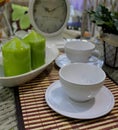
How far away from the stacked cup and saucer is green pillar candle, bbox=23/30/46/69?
0.12m

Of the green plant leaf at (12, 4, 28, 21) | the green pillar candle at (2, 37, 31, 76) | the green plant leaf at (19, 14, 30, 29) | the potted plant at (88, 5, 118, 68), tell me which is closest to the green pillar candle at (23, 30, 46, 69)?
the green pillar candle at (2, 37, 31, 76)

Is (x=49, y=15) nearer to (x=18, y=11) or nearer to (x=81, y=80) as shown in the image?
(x=81, y=80)

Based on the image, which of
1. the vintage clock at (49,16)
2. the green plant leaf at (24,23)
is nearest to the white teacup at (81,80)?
the vintage clock at (49,16)

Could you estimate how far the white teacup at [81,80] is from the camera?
1.53ft

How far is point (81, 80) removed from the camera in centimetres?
59

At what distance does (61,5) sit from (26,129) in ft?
2.26

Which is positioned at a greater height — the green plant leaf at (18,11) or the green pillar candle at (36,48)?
the green pillar candle at (36,48)

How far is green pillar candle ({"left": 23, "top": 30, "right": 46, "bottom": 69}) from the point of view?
650 millimetres

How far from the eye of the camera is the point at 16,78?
563 millimetres

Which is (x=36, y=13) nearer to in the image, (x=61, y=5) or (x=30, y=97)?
(x=61, y=5)

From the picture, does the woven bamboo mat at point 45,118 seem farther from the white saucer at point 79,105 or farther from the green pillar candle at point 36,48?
the green pillar candle at point 36,48

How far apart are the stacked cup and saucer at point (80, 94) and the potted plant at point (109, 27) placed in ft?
0.76

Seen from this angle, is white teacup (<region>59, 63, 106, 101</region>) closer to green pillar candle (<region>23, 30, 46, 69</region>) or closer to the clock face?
green pillar candle (<region>23, 30, 46, 69</region>)

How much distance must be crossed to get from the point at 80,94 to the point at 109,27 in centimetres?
37
